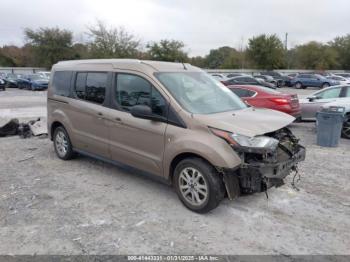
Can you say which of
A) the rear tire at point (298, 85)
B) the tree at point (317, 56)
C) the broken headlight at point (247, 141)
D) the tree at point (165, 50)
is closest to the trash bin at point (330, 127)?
the broken headlight at point (247, 141)

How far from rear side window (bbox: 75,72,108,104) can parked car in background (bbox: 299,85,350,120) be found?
23.0 ft

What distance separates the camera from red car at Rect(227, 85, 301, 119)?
9.29 meters

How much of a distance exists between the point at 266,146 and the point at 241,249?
1165 mm

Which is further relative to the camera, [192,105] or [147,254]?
[192,105]

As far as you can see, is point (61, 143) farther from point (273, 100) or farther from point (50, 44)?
point (50, 44)

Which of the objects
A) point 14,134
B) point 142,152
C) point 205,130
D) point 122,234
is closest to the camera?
point 122,234

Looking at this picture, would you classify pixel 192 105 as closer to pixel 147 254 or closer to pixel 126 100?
pixel 126 100

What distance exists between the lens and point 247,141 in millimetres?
3652

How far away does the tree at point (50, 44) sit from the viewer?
50062mm

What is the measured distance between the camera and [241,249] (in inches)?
129

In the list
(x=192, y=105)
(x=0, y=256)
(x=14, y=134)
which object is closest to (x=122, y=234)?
(x=0, y=256)

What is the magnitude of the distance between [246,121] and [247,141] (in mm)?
455

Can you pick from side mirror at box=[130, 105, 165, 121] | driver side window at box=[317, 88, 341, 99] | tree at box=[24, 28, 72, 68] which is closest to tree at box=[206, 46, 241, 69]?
tree at box=[24, 28, 72, 68]

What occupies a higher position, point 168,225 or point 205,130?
point 205,130
